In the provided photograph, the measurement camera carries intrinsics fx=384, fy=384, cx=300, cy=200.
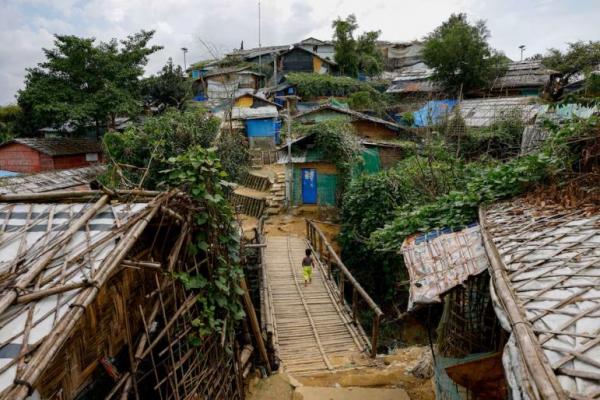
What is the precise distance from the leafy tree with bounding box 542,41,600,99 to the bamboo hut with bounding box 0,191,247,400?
24.4 m

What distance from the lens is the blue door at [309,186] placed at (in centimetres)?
1808

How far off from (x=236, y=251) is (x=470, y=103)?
20.3 metres

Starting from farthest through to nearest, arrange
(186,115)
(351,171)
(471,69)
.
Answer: (471,69) < (351,171) < (186,115)

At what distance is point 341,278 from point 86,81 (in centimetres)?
1965

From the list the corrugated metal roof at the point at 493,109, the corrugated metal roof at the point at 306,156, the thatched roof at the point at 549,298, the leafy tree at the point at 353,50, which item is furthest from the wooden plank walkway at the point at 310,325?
the leafy tree at the point at 353,50

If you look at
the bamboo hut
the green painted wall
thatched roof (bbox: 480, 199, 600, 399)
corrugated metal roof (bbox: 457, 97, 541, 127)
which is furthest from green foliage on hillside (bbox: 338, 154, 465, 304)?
the bamboo hut

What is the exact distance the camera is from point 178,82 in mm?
27156

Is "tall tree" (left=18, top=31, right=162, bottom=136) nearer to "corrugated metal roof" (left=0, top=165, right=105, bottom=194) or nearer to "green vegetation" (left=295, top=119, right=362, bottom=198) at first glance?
"corrugated metal roof" (left=0, top=165, right=105, bottom=194)

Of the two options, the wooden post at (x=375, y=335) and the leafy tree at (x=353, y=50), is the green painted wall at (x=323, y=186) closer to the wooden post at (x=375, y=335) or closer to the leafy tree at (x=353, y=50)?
the wooden post at (x=375, y=335)

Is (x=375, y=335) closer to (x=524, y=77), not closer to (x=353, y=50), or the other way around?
(x=524, y=77)

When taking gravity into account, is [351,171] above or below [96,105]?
below

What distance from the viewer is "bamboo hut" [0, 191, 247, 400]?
8.74 ft

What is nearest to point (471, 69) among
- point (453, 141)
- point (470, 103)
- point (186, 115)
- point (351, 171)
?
point (470, 103)

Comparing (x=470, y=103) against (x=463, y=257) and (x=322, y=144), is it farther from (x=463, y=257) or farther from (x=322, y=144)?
(x=463, y=257)
